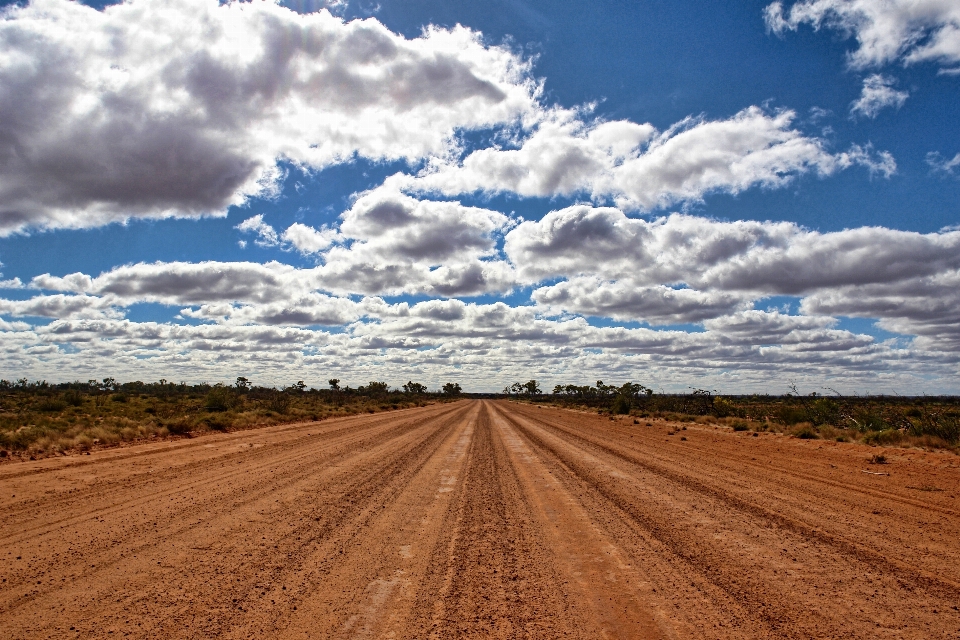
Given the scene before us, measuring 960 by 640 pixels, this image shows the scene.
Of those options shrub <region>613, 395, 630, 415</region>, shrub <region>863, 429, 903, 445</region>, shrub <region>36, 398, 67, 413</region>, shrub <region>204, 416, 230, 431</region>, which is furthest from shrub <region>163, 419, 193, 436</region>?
shrub <region>613, 395, 630, 415</region>

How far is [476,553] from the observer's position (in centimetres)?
621

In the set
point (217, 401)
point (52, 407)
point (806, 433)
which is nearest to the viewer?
point (806, 433)

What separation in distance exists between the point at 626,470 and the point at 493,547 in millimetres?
7257

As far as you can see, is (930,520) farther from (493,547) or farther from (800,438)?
(800,438)

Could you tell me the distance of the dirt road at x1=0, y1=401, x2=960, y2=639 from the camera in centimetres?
435

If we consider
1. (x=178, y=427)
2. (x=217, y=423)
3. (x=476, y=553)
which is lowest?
(x=217, y=423)

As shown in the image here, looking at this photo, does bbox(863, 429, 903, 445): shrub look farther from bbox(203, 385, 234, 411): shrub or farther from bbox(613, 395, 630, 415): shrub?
bbox(203, 385, 234, 411): shrub

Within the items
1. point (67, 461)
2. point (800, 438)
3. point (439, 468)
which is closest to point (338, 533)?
point (439, 468)

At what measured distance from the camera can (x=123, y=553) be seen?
604cm

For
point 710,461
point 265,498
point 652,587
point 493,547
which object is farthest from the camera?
point 710,461

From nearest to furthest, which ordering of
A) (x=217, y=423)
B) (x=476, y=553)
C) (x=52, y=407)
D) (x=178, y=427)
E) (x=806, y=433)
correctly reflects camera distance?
1. (x=476, y=553)
2. (x=806, y=433)
3. (x=178, y=427)
4. (x=217, y=423)
5. (x=52, y=407)

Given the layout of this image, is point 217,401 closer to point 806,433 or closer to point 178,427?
point 178,427

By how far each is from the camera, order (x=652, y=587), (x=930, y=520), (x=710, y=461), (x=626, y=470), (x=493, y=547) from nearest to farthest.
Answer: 1. (x=652, y=587)
2. (x=493, y=547)
3. (x=930, y=520)
4. (x=626, y=470)
5. (x=710, y=461)

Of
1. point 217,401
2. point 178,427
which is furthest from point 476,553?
point 217,401
